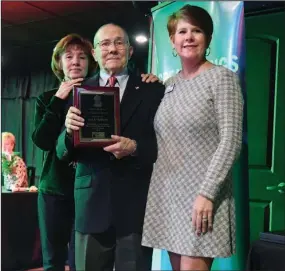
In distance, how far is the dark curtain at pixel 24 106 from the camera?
1.51 metres

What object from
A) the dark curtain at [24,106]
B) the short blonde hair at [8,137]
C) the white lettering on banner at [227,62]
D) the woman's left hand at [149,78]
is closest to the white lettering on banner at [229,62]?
the white lettering on banner at [227,62]

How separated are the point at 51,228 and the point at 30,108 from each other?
434 mm

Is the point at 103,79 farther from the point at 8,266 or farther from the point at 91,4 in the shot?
the point at 8,266

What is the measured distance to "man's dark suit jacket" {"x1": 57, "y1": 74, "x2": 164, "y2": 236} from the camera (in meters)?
1.33

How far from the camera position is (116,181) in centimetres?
136

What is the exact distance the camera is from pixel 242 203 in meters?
1.81

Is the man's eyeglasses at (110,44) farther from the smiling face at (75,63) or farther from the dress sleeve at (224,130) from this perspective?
the dress sleeve at (224,130)

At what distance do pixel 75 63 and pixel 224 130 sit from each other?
600 mm


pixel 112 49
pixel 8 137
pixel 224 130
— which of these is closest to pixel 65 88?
pixel 112 49

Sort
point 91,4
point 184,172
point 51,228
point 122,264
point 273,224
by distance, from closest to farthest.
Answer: point 184,172, point 122,264, point 51,228, point 91,4, point 273,224

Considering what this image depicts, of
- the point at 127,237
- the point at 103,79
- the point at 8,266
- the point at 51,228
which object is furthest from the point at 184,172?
the point at 8,266

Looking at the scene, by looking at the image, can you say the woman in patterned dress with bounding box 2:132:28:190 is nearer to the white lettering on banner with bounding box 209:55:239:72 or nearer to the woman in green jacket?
the woman in green jacket

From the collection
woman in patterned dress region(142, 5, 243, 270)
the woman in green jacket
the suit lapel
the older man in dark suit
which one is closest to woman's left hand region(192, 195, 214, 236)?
woman in patterned dress region(142, 5, 243, 270)

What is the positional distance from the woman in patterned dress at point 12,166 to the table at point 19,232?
0.04 metres
